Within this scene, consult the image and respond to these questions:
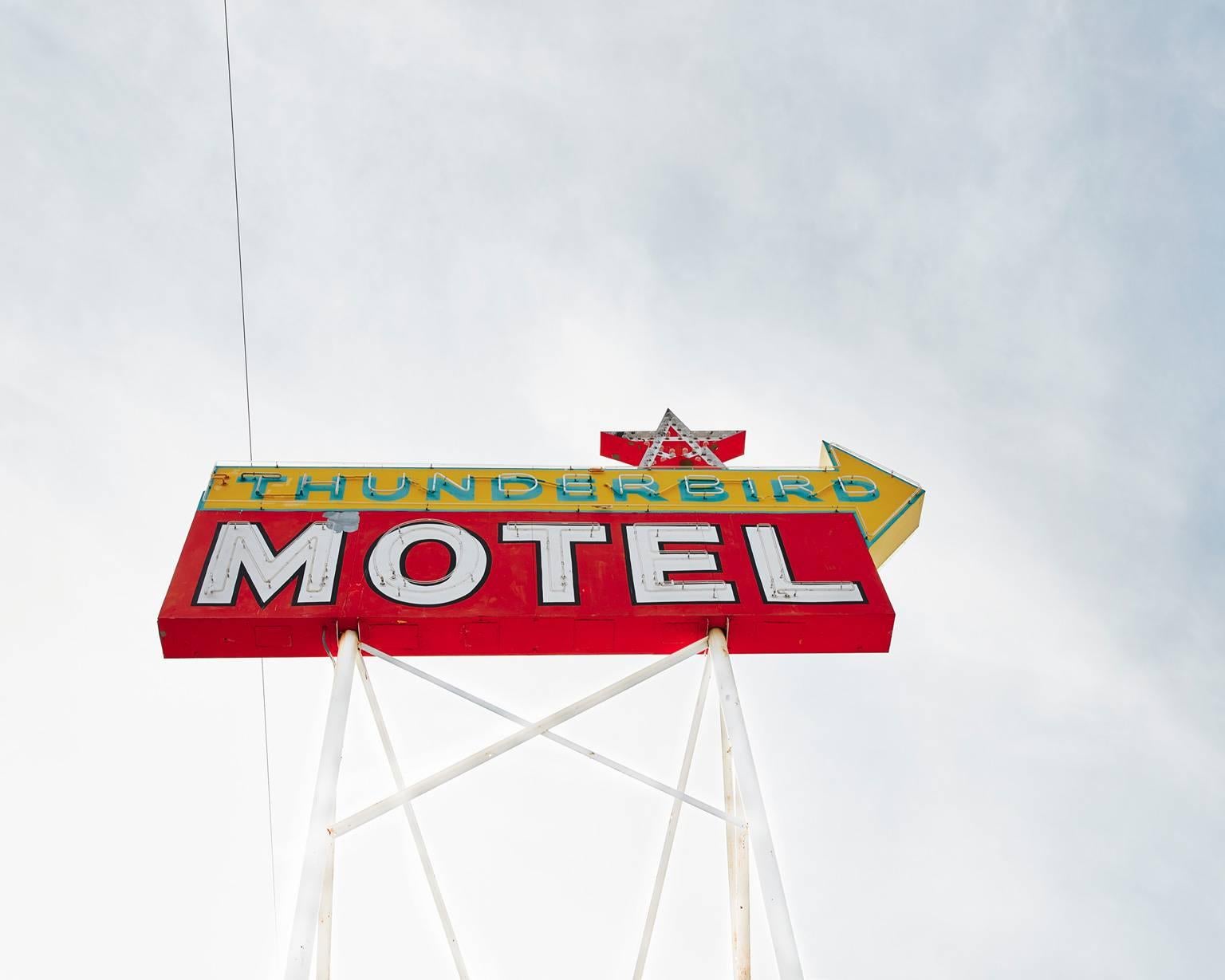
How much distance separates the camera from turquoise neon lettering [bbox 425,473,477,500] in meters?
10.6

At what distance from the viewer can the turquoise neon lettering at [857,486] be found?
1111cm

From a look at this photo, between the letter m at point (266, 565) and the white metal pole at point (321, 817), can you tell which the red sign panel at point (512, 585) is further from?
the white metal pole at point (321, 817)

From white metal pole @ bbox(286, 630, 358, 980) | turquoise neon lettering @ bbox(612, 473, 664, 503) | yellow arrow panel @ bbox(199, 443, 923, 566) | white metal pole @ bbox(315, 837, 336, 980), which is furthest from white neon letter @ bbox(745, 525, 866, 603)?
white metal pole @ bbox(315, 837, 336, 980)

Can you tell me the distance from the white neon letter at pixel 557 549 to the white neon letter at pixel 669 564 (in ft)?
1.15

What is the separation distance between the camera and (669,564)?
9.99m

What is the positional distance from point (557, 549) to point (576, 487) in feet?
3.45

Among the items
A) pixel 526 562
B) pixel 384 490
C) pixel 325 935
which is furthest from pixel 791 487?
pixel 325 935

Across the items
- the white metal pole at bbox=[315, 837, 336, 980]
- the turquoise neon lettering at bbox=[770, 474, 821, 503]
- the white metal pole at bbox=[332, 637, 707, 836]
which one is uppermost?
the turquoise neon lettering at bbox=[770, 474, 821, 503]

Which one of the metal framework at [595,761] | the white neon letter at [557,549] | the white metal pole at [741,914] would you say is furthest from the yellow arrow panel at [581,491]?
the white metal pole at [741,914]

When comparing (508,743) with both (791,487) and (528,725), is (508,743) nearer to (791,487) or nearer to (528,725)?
(528,725)

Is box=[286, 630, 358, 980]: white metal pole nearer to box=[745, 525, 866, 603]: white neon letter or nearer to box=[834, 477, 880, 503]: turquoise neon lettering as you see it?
box=[745, 525, 866, 603]: white neon letter

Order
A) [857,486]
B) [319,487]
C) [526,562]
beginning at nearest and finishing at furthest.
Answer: [526,562]
[319,487]
[857,486]

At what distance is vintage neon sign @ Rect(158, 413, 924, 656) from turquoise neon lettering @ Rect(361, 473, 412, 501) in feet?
0.05

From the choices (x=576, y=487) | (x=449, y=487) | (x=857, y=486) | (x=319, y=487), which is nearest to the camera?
(x=319, y=487)
